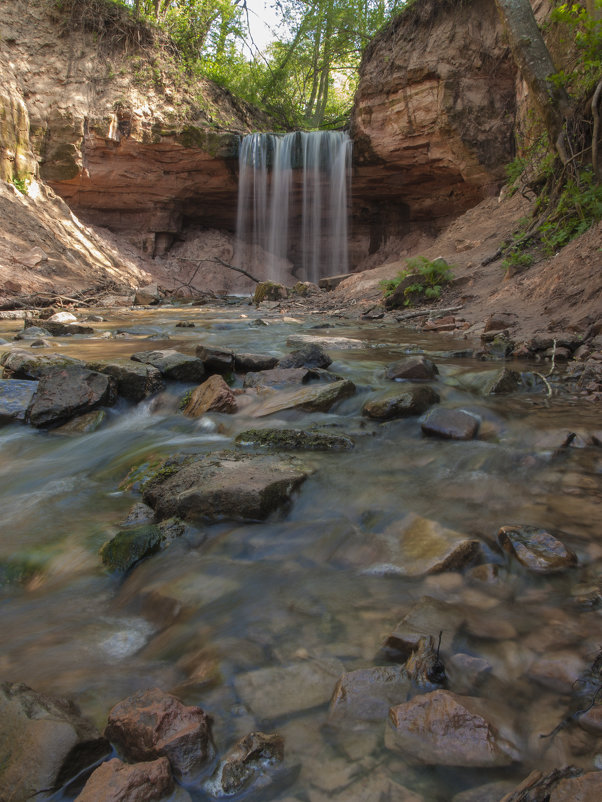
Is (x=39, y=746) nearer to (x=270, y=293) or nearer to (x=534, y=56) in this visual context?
(x=534, y=56)

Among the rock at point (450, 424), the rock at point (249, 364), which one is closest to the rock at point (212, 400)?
the rock at point (249, 364)

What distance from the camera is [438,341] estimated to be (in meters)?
6.73

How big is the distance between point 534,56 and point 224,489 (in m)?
8.84

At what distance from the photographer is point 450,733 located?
1.19 meters

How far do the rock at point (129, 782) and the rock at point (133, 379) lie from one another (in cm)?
345

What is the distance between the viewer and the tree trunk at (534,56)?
7.84 meters

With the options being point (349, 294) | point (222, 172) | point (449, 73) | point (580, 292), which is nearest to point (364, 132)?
point (449, 73)

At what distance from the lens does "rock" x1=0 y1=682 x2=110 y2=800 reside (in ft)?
3.62

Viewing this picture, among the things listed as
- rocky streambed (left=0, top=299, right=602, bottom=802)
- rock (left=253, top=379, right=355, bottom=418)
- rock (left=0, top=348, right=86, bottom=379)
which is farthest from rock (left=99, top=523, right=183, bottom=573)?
rock (left=0, top=348, right=86, bottom=379)

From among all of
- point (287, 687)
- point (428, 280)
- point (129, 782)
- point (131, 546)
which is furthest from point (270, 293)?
point (129, 782)

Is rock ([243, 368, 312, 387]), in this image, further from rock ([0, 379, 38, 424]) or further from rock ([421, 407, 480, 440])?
rock ([0, 379, 38, 424])

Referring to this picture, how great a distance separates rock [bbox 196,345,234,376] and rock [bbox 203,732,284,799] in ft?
12.6

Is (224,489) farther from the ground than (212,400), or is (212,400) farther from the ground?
(212,400)

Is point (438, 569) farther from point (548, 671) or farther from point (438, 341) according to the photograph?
point (438, 341)
